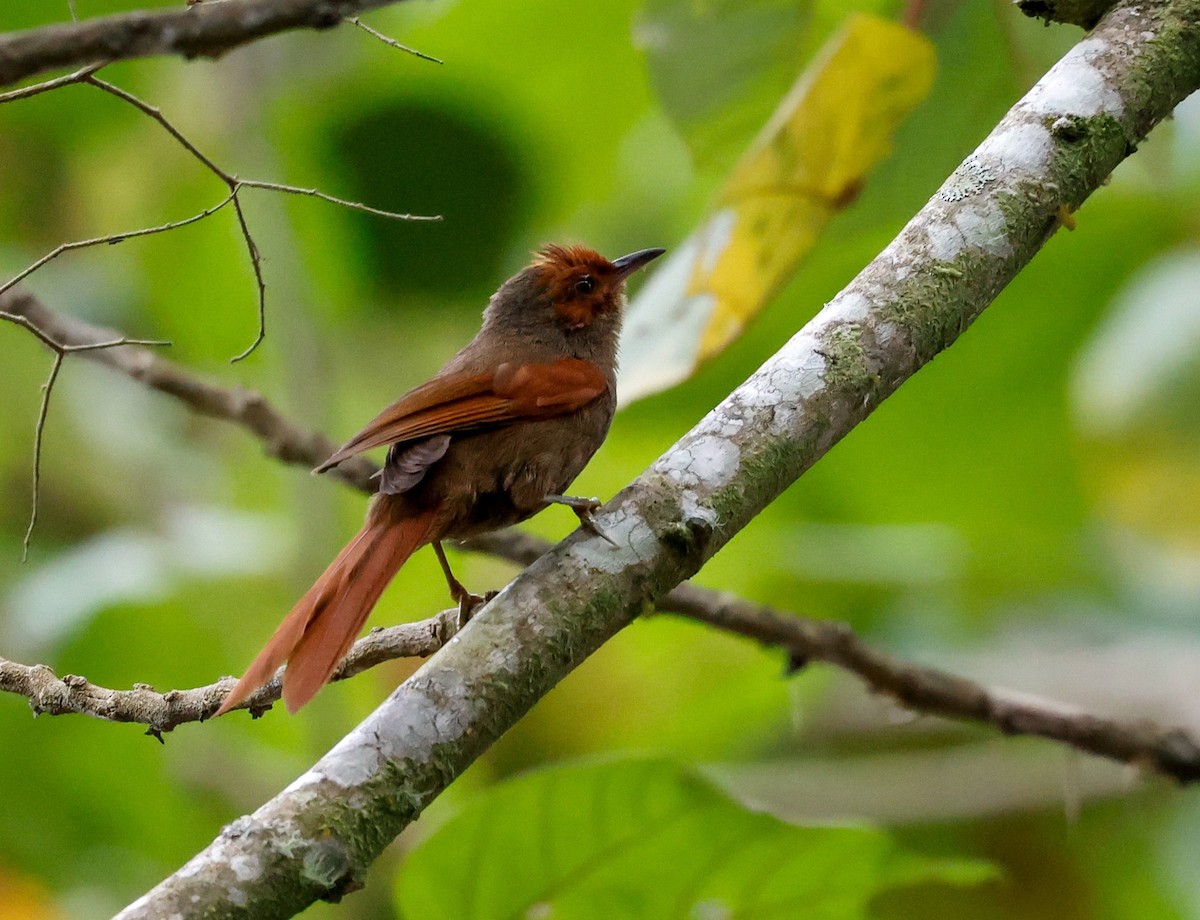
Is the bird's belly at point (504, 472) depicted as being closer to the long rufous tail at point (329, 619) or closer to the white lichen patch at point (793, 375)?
the long rufous tail at point (329, 619)

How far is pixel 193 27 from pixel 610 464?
3.46 m

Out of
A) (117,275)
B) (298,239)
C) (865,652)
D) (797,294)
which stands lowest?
(865,652)

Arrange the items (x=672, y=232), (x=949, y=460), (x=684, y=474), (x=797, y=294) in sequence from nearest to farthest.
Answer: (x=684, y=474) → (x=797, y=294) → (x=949, y=460) → (x=672, y=232)

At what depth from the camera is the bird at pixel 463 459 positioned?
234 cm

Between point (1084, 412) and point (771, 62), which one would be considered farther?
point (1084, 412)

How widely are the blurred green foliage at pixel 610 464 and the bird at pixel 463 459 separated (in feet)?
3.15

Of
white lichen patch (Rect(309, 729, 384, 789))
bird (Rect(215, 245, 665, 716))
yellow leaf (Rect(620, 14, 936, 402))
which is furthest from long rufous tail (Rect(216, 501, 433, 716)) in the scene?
yellow leaf (Rect(620, 14, 936, 402))

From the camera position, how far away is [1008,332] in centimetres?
468

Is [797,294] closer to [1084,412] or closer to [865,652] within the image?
[1084,412]

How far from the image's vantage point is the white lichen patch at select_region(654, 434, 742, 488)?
2084 millimetres

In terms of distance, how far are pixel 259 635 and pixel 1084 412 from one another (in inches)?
117

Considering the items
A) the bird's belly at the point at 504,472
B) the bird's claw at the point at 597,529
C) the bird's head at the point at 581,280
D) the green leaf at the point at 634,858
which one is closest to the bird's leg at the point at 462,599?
the bird's belly at the point at 504,472

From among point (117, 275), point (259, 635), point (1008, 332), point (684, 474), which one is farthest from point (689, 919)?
point (117, 275)

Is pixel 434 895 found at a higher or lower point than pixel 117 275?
lower
